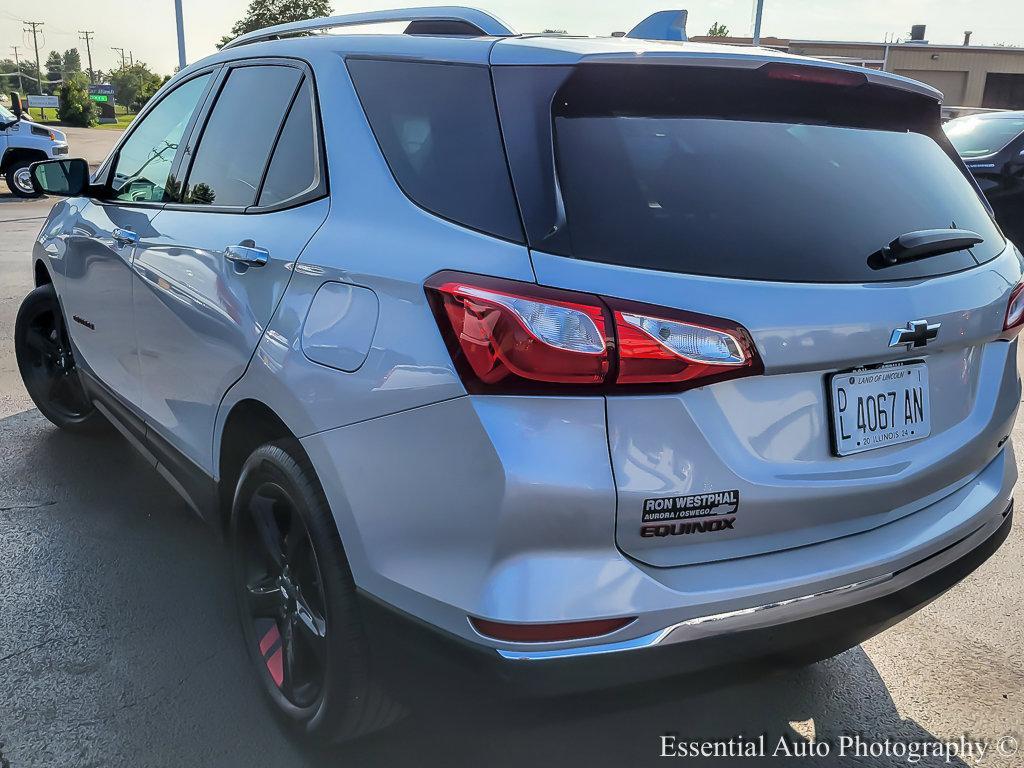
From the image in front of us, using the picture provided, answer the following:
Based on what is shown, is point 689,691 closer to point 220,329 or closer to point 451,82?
point 451,82

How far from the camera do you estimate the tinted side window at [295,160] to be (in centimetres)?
234

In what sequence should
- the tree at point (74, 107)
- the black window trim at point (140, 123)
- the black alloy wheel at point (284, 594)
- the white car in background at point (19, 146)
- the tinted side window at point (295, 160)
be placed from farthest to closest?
the tree at point (74, 107) → the white car in background at point (19, 146) → the black window trim at point (140, 123) → the tinted side window at point (295, 160) → the black alloy wheel at point (284, 594)

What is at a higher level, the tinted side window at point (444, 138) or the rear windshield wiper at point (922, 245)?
the tinted side window at point (444, 138)

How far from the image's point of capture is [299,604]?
2326mm

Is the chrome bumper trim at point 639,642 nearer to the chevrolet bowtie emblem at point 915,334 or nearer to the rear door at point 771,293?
the rear door at point 771,293

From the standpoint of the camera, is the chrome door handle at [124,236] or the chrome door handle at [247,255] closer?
the chrome door handle at [247,255]

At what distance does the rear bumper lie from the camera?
5.46ft

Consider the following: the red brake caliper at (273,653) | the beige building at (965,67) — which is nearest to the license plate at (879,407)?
the red brake caliper at (273,653)

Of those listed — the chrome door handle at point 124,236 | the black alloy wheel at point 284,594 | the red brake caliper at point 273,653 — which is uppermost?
the chrome door handle at point 124,236

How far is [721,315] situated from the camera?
5.53 feet

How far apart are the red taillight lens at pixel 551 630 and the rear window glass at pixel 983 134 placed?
337 inches

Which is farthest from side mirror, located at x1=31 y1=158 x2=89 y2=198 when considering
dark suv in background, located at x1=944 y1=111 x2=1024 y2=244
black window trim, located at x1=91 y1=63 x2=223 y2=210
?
dark suv in background, located at x1=944 y1=111 x2=1024 y2=244

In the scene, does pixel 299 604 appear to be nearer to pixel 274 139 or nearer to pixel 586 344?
pixel 586 344

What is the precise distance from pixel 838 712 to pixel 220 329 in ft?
6.56
